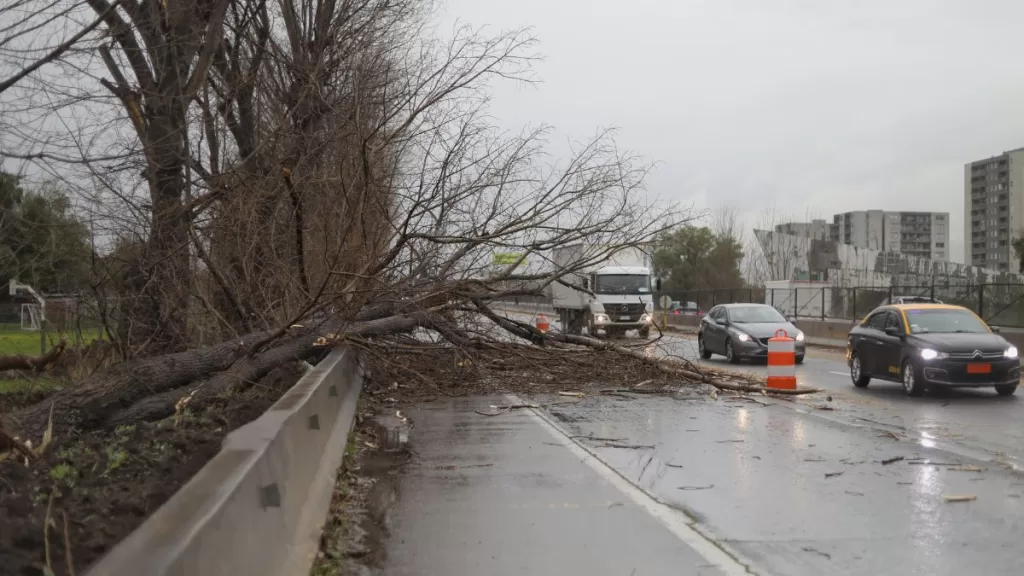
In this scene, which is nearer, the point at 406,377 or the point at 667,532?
the point at 667,532

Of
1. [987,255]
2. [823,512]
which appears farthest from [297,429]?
[987,255]

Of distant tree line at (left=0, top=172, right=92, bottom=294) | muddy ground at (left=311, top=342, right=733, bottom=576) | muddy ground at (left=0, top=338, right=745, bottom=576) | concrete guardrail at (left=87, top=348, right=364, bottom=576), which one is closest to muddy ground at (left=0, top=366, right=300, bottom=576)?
muddy ground at (left=0, top=338, right=745, bottom=576)

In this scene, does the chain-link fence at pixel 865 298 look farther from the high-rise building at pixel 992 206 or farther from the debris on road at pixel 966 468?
the high-rise building at pixel 992 206

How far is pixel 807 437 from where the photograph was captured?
33.6 feet

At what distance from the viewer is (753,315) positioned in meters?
23.3

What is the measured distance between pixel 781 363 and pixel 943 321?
326 centimetres

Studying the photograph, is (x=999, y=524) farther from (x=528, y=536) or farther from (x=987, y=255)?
(x=987, y=255)

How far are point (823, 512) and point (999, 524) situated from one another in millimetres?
1188

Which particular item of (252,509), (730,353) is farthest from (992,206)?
(252,509)

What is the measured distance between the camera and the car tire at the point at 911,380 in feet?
47.1

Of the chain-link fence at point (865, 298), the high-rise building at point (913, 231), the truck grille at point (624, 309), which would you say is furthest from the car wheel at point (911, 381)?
the high-rise building at point (913, 231)

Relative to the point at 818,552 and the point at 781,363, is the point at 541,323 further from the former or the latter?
the point at 818,552

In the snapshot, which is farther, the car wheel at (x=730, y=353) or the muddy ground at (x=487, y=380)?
the car wheel at (x=730, y=353)

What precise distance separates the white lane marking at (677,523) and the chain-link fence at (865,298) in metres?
22.9
